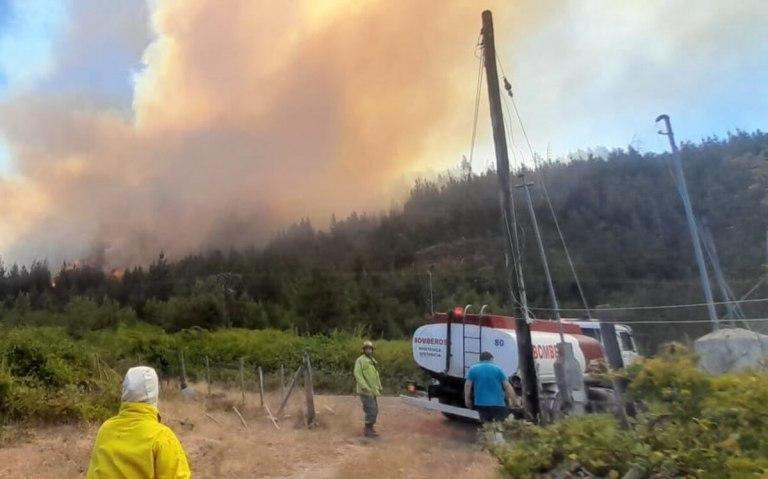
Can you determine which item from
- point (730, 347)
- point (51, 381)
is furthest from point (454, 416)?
point (51, 381)

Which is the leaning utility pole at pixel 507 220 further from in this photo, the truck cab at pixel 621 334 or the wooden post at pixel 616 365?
the truck cab at pixel 621 334

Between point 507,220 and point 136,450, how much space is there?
360 inches

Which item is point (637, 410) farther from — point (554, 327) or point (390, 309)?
point (390, 309)

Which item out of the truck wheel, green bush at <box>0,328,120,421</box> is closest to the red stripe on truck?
the truck wheel

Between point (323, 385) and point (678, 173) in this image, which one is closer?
point (678, 173)

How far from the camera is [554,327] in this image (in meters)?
15.0

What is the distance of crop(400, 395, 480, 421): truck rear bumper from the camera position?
43.7 feet

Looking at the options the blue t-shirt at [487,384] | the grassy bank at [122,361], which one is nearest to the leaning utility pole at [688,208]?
the blue t-shirt at [487,384]

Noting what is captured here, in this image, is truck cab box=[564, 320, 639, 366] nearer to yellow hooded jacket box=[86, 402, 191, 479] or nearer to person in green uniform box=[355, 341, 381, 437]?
person in green uniform box=[355, 341, 381, 437]

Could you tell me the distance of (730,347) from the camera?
865 cm

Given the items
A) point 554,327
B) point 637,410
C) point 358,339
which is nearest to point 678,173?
point 554,327

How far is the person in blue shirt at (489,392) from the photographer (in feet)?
35.1

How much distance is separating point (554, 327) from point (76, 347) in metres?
12.5

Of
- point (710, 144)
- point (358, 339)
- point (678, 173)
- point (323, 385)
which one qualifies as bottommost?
point (323, 385)
